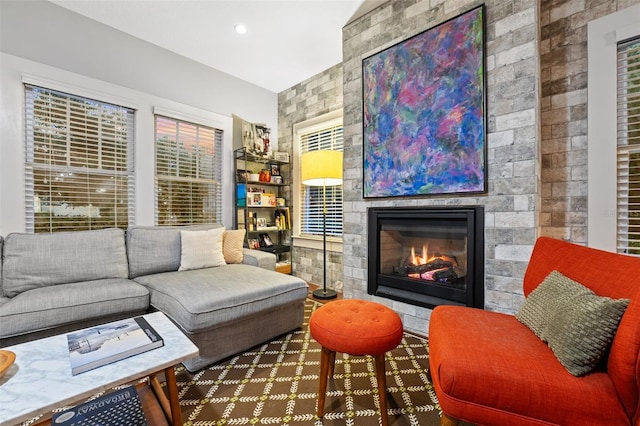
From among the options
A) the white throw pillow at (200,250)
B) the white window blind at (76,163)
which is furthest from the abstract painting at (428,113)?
the white window blind at (76,163)

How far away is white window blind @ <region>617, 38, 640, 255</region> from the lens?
1743 mm

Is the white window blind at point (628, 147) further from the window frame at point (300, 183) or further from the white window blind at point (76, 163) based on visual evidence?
the white window blind at point (76, 163)

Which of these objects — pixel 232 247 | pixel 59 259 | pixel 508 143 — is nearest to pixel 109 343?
pixel 59 259

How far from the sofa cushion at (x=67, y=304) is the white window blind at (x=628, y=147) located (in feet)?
11.1

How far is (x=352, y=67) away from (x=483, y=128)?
4.72 ft

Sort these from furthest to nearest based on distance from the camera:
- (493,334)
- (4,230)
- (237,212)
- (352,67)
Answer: (237,212), (352,67), (4,230), (493,334)

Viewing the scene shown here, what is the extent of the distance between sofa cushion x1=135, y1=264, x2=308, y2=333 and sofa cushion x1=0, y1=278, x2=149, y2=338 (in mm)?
161

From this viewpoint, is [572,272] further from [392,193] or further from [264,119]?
[264,119]

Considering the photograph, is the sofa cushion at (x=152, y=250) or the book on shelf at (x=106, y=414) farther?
the sofa cushion at (x=152, y=250)

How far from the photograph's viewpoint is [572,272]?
130 cm

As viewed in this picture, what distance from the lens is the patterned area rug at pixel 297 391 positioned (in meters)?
1.39

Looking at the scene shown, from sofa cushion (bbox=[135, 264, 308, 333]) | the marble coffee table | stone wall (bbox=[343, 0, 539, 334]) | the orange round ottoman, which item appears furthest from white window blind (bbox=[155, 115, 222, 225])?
stone wall (bbox=[343, 0, 539, 334])

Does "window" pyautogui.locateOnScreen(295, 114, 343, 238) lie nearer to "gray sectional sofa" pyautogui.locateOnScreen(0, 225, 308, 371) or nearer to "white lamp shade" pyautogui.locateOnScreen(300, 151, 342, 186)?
"white lamp shade" pyautogui.locateOnScreen(300, 151, 342, 186)

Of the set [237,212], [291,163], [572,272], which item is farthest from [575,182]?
[237,212]
